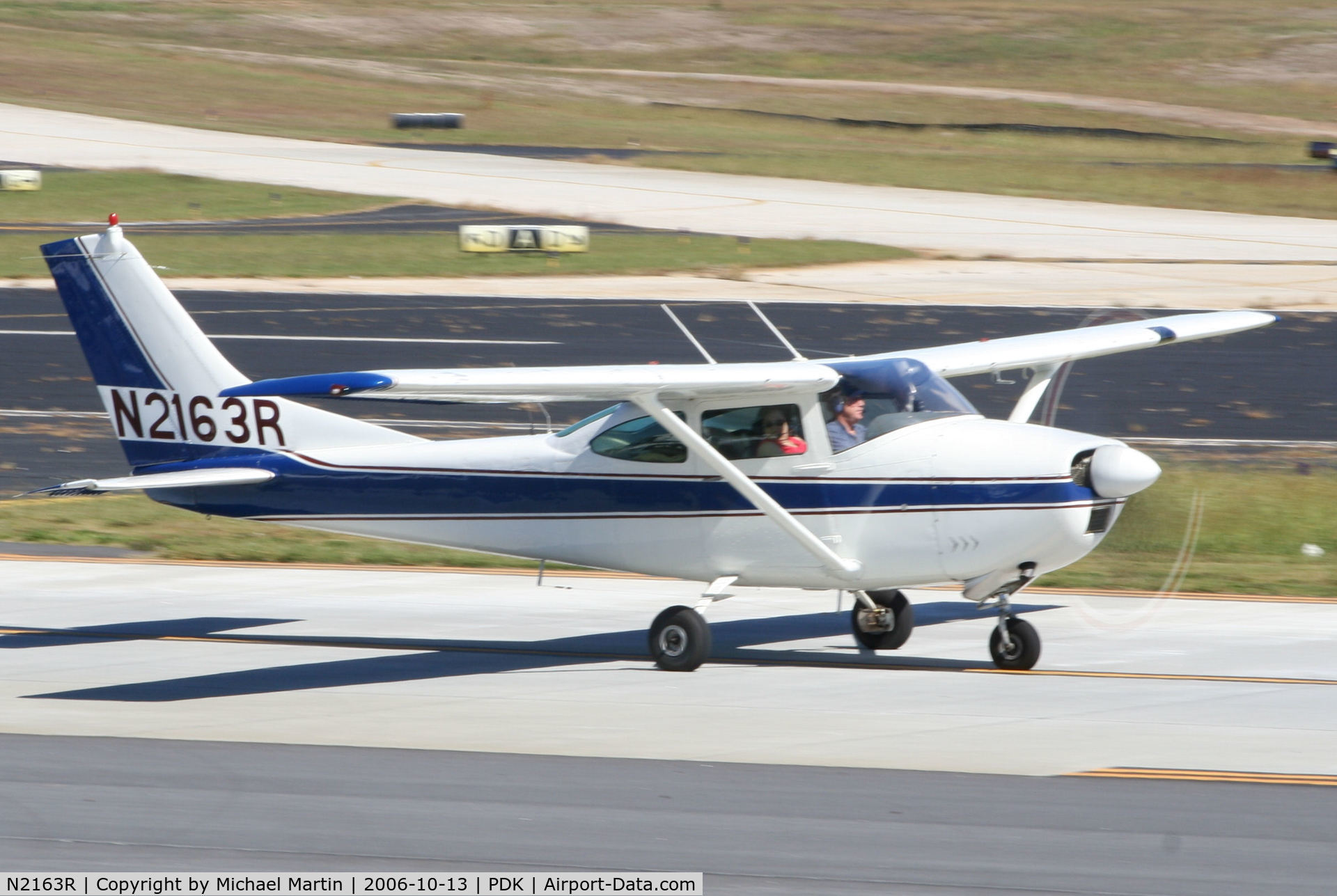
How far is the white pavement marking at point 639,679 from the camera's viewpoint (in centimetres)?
1084

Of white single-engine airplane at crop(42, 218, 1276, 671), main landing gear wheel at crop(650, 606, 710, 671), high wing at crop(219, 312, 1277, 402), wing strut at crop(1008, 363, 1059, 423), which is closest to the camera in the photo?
high wing at crop(219, 312, 1277, 402)

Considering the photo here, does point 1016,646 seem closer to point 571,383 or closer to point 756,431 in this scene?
point 756,431

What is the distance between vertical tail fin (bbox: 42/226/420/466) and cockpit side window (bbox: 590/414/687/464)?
1848 millimetres

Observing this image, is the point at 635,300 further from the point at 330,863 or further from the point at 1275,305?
the point at 330,863

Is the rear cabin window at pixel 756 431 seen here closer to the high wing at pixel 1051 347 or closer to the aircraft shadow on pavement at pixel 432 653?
the high wing at pixel 1051 347

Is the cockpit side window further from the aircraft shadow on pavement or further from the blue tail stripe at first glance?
the blue tail stripe

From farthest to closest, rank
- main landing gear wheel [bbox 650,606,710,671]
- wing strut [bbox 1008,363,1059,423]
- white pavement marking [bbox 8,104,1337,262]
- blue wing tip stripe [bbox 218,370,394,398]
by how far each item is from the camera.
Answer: white pavement marking [bbox 8,104,1337,262] → wing strut [bbox 1008,363,1059,423] → main landing gear wheel [bbox 650,606,710,671] → blue wing tip stripe [bbox 218,370,394,398]

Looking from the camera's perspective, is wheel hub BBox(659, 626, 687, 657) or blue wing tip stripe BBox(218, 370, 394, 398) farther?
wheel hub BBox(659, 626, 687, 657)

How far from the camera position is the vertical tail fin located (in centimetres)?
1420

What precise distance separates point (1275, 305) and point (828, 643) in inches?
897

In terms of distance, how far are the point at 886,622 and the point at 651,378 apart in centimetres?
320

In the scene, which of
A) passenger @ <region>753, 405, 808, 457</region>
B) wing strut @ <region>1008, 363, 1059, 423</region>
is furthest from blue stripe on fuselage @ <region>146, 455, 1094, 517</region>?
wing strut @ <region>1008, 363, 1059, 423</region>

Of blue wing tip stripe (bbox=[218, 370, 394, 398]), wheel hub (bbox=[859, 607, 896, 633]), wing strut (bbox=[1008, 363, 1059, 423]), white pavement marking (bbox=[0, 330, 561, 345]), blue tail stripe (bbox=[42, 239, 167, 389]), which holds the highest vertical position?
white pavement marking (bbox=[0, 330, 561, 345])

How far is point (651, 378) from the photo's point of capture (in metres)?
12.2
